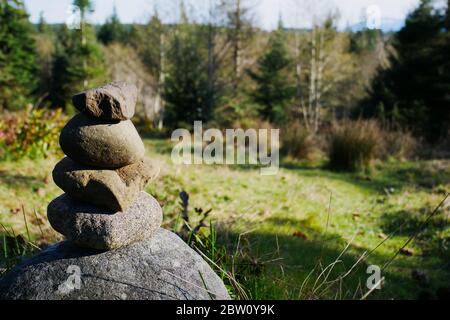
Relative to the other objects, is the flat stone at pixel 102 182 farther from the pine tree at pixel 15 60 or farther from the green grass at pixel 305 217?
the pine tree at pixel 15 60

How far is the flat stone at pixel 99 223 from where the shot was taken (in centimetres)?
212

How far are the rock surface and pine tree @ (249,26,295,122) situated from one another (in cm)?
1749

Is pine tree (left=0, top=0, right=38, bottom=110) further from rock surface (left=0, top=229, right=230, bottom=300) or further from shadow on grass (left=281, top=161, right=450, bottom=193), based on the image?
rock surface (left=0, top=229, right=230, bottom=300)

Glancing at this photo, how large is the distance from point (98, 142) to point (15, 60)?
857 inches

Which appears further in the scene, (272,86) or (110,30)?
(110,30)

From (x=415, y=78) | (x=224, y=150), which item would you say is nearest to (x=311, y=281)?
(x=224, y=150)

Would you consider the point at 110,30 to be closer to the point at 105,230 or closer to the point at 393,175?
the point at 393,175

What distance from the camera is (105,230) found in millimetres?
2109

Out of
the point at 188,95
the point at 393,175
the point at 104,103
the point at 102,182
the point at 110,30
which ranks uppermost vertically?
the point at 110,30

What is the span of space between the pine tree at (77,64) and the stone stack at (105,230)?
22.1 metres

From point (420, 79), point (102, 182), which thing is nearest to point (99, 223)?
point (102, 182)

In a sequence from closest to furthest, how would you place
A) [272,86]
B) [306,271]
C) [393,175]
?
[306,271] → [393,175] → [272,86]

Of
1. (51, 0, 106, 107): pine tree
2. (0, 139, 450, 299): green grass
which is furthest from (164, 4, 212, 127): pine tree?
(51, 0, 106, 107): pine tree
